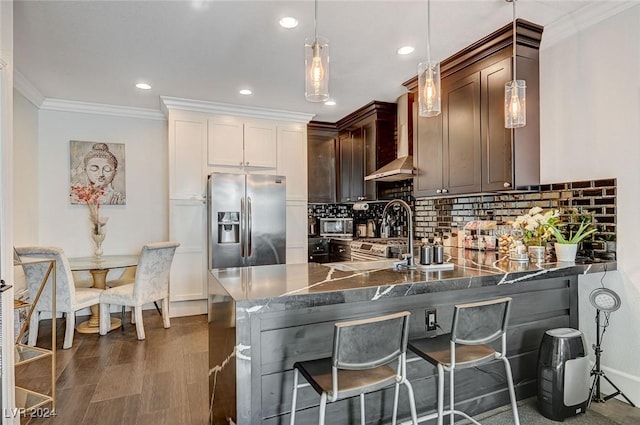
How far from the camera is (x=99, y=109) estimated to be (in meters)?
4.55

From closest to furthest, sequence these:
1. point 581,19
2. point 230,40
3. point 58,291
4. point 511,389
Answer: point 511,389, point 581,19, point 230,40, point 58,291

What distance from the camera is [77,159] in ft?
14.7

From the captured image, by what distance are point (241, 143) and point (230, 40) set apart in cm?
191

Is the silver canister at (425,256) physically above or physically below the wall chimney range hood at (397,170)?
below

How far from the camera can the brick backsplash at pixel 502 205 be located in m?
2.49

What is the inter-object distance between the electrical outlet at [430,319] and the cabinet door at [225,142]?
3.31 meters

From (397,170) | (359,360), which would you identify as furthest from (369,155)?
(359,360)

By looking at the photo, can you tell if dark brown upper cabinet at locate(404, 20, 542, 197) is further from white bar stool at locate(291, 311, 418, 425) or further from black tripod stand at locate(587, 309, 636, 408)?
white bar stool at locate(291, 311, 418, 425)

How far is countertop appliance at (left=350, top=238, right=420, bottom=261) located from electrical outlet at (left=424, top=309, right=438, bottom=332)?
1675mm

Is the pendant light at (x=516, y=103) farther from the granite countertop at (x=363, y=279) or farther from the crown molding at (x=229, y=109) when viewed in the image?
the crown molding at (x=229, y=109)

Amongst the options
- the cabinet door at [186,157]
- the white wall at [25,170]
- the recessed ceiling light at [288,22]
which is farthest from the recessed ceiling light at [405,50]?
the white wall at [25,170]

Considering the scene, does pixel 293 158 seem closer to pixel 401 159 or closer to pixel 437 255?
pixel 401 159

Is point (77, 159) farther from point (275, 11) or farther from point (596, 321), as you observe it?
point (596, 321)

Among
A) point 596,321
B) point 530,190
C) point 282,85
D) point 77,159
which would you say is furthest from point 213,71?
point 596,321
